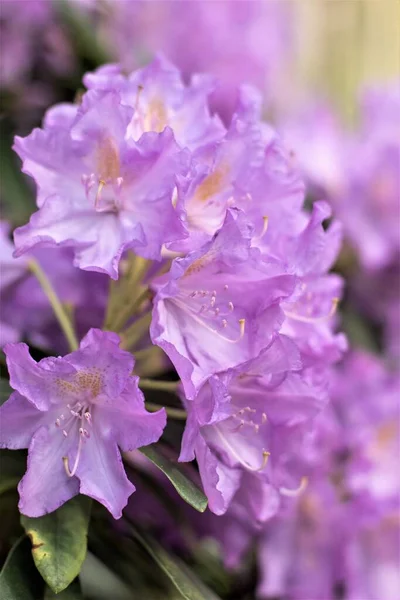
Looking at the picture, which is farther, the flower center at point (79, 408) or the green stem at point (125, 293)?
the green stem at point (125, 293)

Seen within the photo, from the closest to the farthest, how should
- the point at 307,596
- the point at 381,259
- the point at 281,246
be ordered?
the point at 281,246 → the point at 307,596 → the point at 381,259

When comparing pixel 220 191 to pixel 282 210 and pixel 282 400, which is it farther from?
pixel 282 400

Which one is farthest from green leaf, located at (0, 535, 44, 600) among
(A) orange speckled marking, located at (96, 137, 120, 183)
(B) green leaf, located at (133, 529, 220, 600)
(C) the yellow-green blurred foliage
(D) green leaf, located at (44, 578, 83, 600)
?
(C) the yellow-green blurred foliage

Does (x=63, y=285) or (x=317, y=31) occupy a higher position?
(x=63, y=285)

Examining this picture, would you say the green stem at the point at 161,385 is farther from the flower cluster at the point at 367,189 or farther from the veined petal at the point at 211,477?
the flower cluster at the point at 367,189

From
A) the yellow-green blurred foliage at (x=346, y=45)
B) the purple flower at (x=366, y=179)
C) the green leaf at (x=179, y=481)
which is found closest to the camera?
the green leaf at (x=179, y=481)

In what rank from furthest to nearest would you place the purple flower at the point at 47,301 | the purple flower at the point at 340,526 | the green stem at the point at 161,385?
the purple flower at the point at 340,526, the purple flower at the point at 47,301, the green stem at the point at 161,385

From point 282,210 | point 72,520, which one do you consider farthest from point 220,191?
point 72,520

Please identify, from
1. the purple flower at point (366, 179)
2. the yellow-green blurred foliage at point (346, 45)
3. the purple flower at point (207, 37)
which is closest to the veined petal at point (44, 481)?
the purple flower at point (366, 179)
